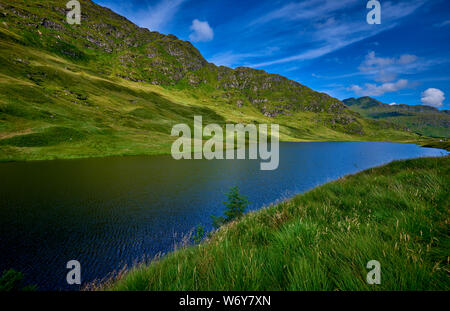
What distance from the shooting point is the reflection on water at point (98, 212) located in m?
11.0

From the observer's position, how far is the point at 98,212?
17688 millimetres

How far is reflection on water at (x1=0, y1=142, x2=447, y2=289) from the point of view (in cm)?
1101

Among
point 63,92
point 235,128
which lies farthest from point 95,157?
point 235,128

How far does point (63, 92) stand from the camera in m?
102
